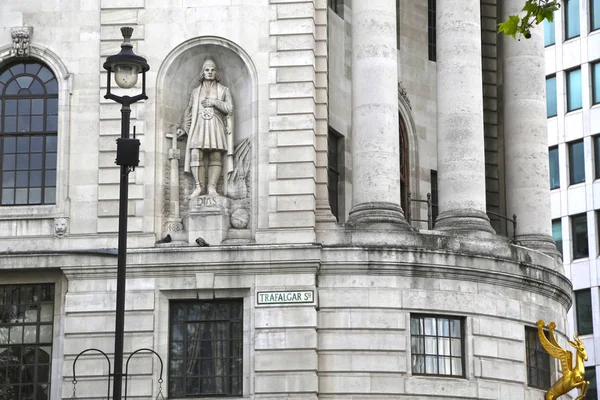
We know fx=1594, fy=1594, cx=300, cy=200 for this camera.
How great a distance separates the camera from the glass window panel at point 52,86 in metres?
43.0

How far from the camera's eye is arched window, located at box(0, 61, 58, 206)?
42625 millimetres

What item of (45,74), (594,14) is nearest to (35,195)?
(45,74)

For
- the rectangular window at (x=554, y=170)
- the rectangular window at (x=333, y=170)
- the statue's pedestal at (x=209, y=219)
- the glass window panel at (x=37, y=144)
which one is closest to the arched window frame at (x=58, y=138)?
the glass window panel at (x=37, y=144)

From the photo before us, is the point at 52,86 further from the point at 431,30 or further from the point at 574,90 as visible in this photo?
the point at 574,90

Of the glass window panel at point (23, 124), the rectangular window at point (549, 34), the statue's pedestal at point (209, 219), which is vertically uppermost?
the rectangular window at point (549, 34)

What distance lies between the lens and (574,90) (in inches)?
2872

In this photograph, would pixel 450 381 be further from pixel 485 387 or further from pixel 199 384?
pixel 199 384

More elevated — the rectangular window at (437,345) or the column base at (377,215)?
the column base at (377,215)

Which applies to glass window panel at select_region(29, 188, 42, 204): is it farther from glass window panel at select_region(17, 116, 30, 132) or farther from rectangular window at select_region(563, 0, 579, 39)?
rectangular window at select_region(563, 0, 579, 39)

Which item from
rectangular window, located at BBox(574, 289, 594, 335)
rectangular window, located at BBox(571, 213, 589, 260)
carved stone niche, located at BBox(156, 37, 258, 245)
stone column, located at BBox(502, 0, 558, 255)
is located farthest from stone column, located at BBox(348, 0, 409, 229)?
rectangular window, located at BBox(571, 213, 589, 260)

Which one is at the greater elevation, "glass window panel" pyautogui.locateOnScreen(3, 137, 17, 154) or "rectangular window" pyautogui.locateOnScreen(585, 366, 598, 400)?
"glass window panel" pyautogui.locateOnScreen(3, 137, 17, 154)

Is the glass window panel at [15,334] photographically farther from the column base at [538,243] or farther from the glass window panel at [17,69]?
the column base at [538,243]

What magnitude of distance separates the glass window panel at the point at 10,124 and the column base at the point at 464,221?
38.5 feet

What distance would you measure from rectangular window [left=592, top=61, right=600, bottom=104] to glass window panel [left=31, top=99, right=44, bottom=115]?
35.0m
